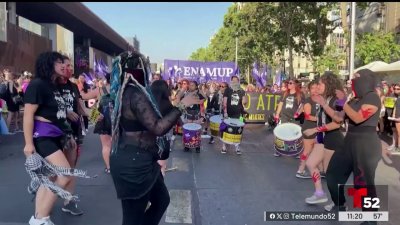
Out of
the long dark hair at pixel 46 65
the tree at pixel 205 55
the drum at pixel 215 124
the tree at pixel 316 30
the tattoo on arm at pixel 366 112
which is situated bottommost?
the drum at pixel 215 124

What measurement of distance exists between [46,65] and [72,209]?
5.78ft

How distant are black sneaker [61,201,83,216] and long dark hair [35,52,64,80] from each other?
1.64 metres

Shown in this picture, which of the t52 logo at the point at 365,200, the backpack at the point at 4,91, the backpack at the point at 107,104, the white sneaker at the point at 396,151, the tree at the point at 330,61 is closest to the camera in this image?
the backpack at the point at 107,104

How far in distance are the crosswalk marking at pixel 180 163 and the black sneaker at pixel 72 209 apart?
9.59 ft

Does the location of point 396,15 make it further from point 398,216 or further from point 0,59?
point 398,216

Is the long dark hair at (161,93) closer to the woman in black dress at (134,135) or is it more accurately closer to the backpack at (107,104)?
the backpack at (107,104)

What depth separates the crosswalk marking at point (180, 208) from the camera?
520 cm

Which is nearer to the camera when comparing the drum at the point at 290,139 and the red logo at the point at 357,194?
the red logo at the point at 357,194

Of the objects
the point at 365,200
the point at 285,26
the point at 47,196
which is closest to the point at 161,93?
the point at 47,196

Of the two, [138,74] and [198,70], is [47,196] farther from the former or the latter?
[198,70]

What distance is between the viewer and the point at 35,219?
4.64m

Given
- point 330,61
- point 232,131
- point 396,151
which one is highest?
point 330,61

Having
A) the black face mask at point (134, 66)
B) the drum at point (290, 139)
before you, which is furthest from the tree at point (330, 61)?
the black face mask at point (134, 66)

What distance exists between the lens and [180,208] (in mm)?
5613
